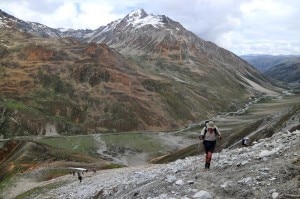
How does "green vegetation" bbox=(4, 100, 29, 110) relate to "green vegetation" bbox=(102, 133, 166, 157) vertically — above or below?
above

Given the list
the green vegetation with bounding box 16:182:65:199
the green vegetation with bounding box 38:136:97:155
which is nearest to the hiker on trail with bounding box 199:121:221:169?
the green vegetation with bounding box 16:182:65:199

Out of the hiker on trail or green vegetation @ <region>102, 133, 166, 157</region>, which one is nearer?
the hiker on trail

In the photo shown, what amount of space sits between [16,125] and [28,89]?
30.4 meters

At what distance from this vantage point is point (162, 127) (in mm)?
183625

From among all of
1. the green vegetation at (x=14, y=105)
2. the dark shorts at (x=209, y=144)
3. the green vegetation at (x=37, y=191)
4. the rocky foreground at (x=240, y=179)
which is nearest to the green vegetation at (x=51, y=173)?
the green vegetation at (x=37, y=191)

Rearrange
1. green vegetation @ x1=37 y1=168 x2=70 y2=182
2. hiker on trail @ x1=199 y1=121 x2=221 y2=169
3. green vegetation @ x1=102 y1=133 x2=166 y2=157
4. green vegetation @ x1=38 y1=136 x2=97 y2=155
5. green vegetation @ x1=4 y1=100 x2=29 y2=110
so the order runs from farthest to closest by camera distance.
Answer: green vegetation @ x1=4 y1=100 x2=29 y2=110
green vegetation @ x1=102 y1=133 x2=166 y2=157
green vegetation @ x1=38 y1=136 x2=97 y2=155
green vegetation @ x1=37 y1=168 x2=70 y2=182
hiker on trail @ x1=199 y1=121 x2=221 y2=169

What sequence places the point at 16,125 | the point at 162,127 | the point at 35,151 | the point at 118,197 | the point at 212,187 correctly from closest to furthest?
1. the point at 212,187
2. the point at 118,197
3. the point at 35,151
4. the point at 16,125
5. the point at 162,127

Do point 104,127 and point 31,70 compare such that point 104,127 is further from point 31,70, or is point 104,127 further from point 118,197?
point 118,197

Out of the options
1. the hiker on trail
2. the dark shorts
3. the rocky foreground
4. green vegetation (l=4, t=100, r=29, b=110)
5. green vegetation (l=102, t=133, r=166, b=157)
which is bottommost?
green vegetation (l=102, t=133, r=166, b=157)

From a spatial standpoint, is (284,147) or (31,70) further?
(31,70)

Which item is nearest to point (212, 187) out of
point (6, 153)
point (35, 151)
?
point (35, 151)

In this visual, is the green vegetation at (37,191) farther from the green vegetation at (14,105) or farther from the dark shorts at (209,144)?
the green vegetation at (14,105)

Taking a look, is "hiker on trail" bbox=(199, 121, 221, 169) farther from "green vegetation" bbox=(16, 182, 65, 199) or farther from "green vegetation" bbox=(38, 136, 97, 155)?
"green vegetation" bbox=(38, 136, 97, 155)

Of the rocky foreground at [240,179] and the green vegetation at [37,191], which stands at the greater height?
the rocky foreground at [240,179]
